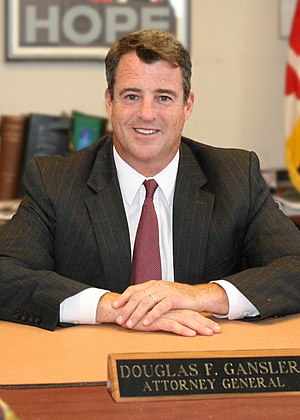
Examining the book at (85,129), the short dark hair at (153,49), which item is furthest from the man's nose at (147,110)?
the book at (85,129)

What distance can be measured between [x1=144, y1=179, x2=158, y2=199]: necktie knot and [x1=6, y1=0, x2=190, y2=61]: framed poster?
161 cm

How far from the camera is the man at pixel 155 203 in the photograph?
2561 mm

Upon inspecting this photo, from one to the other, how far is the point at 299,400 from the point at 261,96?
2.77 m

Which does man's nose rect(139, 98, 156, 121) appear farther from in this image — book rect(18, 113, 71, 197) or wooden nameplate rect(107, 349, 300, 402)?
book rect(18, 113, 71, 197)

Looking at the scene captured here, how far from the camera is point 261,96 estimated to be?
4.32 m

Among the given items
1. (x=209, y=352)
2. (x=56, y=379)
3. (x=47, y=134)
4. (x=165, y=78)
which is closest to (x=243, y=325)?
(x=209, y=352)

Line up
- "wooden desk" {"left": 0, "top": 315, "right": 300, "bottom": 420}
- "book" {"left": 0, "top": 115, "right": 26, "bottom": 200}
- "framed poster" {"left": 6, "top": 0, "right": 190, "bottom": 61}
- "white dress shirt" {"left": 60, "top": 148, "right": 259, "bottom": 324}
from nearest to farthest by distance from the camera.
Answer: "wooden desk" {"left": 0, "top": 315, "right": 300, "bottom": 420}, "white dress shirt" {"left": 60, "top": 148, "right": 259, "bottom": 324}, "book" {"left": 0, "top": 115, "right": 26, "bottom": 200}, "framed poster" {"left": 6, "top": 0, "right": 190, "bottom": 61}

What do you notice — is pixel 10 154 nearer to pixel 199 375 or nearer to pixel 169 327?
pixel 169 327

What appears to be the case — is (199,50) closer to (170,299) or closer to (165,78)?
(165,78)

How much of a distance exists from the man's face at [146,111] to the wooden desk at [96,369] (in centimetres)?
65

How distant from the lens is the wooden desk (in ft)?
5.32

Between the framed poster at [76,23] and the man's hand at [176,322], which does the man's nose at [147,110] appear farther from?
the framed poster at [76,23]

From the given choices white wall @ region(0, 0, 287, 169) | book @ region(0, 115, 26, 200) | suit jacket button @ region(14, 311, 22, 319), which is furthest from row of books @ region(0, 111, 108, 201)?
suit jacket button @ region(14, 311, 22, 319)

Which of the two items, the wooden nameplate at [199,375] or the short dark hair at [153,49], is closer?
the wooden nameplate at [199,375]
